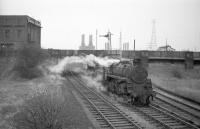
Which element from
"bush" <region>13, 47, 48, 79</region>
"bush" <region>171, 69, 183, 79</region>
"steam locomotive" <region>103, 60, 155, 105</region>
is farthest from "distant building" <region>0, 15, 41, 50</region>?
"steam locomotive" <region>103, 60, 155, 105</region>

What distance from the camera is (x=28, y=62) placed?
32.3 m

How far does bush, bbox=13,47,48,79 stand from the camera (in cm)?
3212

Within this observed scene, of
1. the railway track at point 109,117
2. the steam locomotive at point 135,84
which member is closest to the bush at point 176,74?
the steam locomotive at point 135,84

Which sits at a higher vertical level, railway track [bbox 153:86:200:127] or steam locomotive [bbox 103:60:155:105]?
steam locomotive [bbox 103:60:155:105]

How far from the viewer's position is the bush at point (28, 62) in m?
32.1

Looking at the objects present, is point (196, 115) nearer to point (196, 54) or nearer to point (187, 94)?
point (187, 94)

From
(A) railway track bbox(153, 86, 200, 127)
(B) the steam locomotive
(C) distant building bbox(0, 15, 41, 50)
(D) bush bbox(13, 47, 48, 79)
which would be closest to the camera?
(A) railway track bbox(153, 86, 200, 127)

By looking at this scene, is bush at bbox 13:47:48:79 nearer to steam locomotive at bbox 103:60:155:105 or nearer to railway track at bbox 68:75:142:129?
railway track at bbox 68:75:142:129

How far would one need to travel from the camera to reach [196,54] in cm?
4622

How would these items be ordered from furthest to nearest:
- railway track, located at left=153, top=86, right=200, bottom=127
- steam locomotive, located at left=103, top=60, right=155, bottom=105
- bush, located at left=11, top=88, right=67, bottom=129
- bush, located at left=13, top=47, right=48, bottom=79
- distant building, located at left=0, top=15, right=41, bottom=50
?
distant building, located at left=0, top=15, right=41, bottom=50
bush, located at left=13, top=47, right=48, bottom=79
steam locomotive, located at left=103, top=60, right=155, bottom=105
railway track, located at left=153, top=86, right=200, bottom=127
bush, located at left=11, top=88, right=67, bottom=129

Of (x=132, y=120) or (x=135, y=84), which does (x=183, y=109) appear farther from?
(x=132, y=120)

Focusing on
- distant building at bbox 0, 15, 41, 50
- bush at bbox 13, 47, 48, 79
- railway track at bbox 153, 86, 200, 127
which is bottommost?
railway track at bbox 153, 86, 200, 127

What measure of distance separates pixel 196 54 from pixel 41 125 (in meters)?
41.6

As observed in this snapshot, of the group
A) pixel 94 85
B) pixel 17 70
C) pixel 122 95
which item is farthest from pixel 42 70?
pixel 122 95
